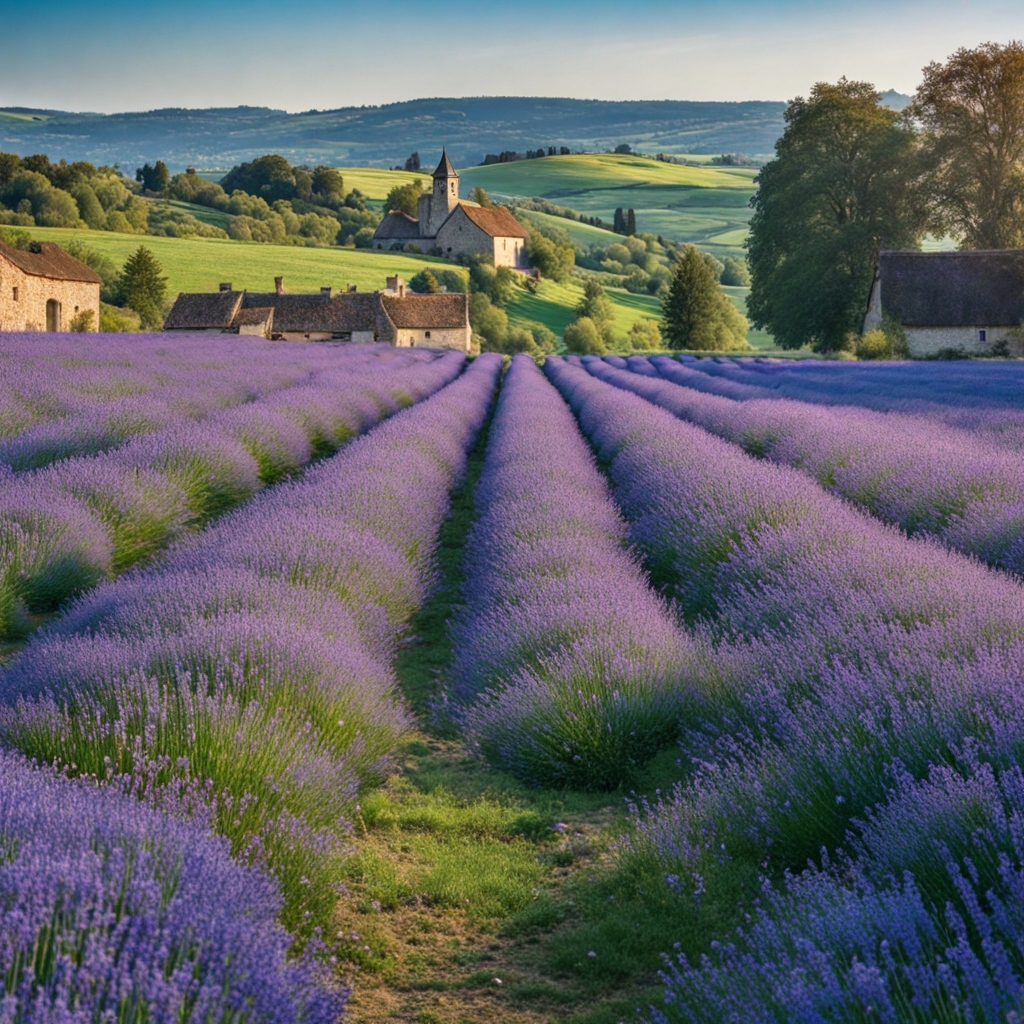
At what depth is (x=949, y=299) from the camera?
33094mm

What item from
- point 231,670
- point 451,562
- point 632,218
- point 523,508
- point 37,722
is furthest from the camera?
point 632,218

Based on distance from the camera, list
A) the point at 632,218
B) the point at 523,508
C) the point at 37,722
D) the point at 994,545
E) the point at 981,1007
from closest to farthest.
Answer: the point at 981,1007, the point at 37,722, the point at 994,545, the point at 523,508, the point at 632,218

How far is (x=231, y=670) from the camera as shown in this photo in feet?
9.93

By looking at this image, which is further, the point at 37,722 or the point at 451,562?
the point at 451,562

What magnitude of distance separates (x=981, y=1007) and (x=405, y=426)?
857 centimetres

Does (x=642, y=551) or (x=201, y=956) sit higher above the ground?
(x=201, y=956)

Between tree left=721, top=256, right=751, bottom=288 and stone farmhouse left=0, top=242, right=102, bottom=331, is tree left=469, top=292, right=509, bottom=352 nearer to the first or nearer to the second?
stone farmhouse left=0, top=242, right=102, bottom=331

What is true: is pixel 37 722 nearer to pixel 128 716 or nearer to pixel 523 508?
pixel 128 716

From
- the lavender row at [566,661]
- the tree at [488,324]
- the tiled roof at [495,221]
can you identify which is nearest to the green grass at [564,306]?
the tree at [488,324]

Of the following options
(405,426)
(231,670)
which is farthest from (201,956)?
(405,426)

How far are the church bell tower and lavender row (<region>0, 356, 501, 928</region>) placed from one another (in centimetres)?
8237

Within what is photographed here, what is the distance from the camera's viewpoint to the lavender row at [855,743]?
1707mm

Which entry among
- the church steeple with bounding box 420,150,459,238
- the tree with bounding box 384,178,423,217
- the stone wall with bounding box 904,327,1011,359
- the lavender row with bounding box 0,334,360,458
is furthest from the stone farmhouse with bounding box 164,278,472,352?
the tree with bounding box 384,178,423,217

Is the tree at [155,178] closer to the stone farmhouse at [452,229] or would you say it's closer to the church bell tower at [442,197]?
the stone farmhouse at [452,229]
